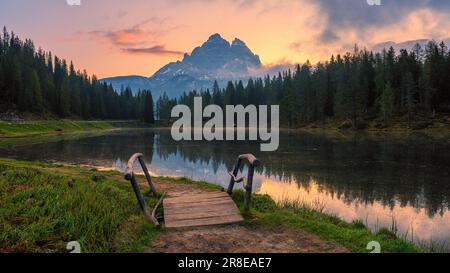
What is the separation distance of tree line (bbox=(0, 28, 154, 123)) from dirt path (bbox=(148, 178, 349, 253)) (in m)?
113

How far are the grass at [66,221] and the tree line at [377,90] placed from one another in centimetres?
8522

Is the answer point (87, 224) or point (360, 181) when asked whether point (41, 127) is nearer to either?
point (360, 181)

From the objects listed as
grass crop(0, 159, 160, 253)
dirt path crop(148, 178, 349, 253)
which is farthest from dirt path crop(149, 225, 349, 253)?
grass crop(0, 159, 160, 253)

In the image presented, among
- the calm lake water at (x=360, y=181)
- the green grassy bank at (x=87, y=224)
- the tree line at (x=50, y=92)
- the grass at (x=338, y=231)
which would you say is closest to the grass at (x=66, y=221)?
the green grassy bank at (x=87, y=224)

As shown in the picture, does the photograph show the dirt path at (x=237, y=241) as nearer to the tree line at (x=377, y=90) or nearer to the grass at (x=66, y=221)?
the grass at (x=66, y=221)

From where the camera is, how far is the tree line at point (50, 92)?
108000 millimetres

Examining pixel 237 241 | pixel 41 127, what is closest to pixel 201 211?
pixel 237 241

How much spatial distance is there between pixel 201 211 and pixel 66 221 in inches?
174

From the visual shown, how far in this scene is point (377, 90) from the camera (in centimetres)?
10138

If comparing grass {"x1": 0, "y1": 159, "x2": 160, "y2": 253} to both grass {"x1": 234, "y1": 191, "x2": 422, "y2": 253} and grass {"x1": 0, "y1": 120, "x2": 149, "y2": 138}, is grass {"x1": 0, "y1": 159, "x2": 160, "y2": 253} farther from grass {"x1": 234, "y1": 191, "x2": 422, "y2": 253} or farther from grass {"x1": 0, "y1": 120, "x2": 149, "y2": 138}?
grass {"x1": 0, "y1": 120, "x2": 149, "y2": 138}

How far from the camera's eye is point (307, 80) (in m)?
122

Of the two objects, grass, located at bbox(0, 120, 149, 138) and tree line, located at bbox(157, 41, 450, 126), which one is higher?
tree line, located at bbox(157, 41, 450, 126)

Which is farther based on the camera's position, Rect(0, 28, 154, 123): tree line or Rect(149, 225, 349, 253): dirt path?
Rect(0, 28, 154, 123): tree line

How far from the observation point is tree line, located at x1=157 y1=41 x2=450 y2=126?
88938mm
